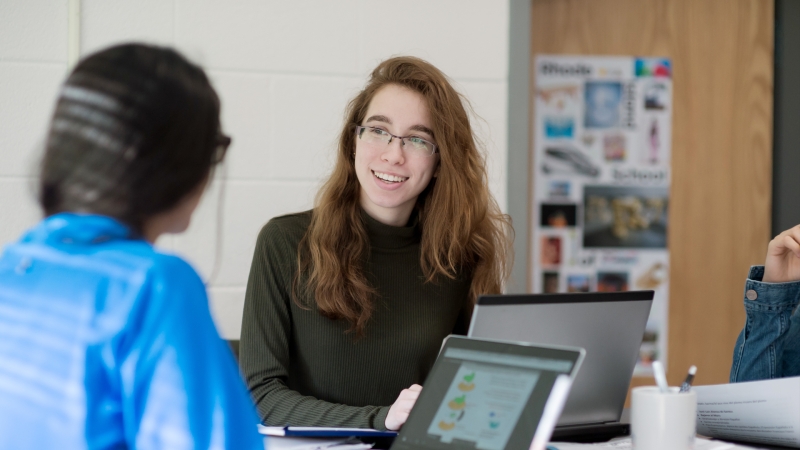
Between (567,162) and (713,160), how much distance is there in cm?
57

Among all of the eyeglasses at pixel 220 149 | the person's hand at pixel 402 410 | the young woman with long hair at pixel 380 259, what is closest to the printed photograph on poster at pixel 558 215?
the young woman with long hair at pixel 380 259

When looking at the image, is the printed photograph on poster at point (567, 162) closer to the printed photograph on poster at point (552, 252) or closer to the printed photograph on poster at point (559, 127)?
the printed photograph on poster at point (559, 127)

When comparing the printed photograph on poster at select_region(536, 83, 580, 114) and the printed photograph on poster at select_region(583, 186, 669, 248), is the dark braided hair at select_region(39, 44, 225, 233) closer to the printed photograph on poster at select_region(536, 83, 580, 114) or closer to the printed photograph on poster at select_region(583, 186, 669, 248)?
the printed photograph on poster at select_region(536, 83, 580, 114)

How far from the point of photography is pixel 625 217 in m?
2.80

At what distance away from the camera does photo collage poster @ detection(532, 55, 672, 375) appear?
2.75m

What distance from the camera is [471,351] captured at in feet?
3.06

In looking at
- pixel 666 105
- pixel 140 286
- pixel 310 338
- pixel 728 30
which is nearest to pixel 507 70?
pixel 666 105

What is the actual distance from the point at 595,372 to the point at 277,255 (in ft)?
2.43

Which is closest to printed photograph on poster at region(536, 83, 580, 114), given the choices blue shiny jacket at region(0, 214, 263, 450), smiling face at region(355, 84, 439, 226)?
smiling face at region(355, 84, 439, 226)

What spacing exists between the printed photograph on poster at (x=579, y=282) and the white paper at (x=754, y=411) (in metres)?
1.61

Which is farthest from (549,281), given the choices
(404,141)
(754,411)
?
(754,411)

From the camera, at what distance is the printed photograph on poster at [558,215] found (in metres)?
2.75

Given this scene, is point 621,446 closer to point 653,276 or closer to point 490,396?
point 490,396

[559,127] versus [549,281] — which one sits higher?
[559,127]
